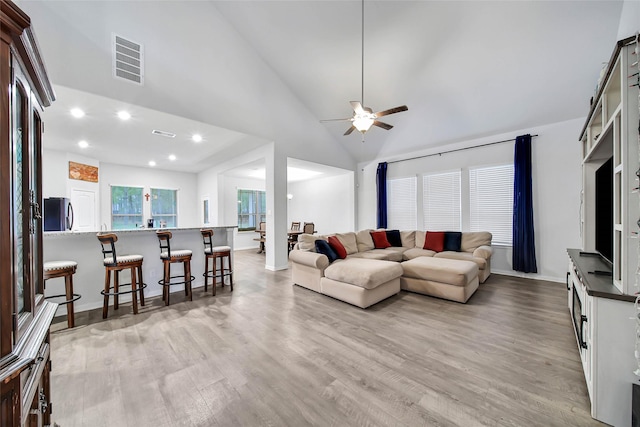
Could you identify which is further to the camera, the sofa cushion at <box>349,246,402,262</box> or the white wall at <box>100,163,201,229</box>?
the white wall at <box>100,163,201,229</box>

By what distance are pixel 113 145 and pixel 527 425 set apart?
25.1ft

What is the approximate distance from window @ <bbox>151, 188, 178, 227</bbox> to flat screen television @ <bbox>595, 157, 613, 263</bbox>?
9.79 metres

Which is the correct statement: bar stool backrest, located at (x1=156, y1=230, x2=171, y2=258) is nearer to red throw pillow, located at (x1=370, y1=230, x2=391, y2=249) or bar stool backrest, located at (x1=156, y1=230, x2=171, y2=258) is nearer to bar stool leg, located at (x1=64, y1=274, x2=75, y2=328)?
bar stool leg, located at (x1=64, y1=274, x2=75, y2=328)

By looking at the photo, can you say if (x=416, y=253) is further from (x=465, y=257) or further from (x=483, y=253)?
(x=483, y=253)

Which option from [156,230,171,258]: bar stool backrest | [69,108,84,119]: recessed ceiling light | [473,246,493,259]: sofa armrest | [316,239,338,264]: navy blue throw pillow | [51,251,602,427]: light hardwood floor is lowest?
[51,251,602,427]: light hardwood floor

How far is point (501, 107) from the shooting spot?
4.48 m

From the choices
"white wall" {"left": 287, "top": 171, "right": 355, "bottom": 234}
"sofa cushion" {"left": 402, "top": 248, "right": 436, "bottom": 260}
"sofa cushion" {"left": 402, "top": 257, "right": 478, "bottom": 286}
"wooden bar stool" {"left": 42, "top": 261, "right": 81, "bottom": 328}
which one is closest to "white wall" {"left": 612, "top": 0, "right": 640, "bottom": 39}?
"sofa cushion" {"left": 402, "top": 257, "right": 478, "bottom": 286}

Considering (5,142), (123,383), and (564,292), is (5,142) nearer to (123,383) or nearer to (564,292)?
(123,383)

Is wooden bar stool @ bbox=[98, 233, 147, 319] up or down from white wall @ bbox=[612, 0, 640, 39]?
down

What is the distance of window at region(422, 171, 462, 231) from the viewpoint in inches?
221

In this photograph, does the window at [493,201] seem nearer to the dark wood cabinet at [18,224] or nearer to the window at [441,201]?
the window at [441,201]

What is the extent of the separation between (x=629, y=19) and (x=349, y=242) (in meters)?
4.36

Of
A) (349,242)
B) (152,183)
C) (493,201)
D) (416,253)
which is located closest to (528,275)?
(493,201)

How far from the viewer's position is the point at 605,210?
95.9 inches
